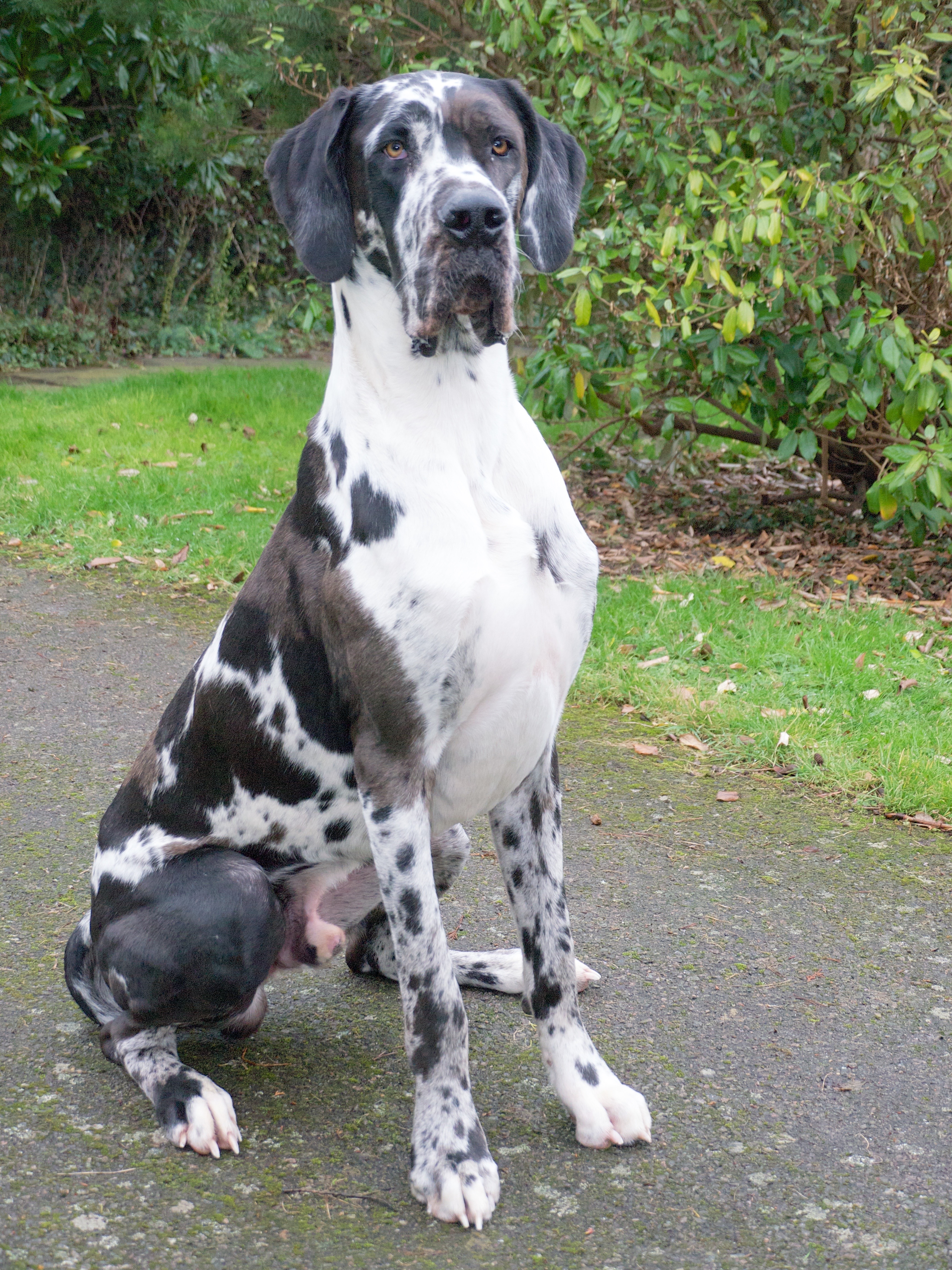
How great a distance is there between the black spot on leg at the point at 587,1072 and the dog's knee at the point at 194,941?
0.65 metres

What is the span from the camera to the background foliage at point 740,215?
538 centimetres

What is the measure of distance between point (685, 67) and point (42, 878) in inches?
200

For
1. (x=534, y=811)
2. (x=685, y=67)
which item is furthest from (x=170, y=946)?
(x=685, y=67)

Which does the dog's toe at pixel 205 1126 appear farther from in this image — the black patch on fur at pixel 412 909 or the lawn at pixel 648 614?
the lawn at pixel 648 614

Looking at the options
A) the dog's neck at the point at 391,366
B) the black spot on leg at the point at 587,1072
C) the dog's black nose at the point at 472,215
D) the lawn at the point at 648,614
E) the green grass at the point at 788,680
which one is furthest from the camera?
the lawn at the point at 648,614

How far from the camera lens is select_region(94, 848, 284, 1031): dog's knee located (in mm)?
2455

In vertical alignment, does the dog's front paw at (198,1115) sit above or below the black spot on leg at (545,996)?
below

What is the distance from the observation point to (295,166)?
99.4 inches

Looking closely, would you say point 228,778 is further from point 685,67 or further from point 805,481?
point 805,481

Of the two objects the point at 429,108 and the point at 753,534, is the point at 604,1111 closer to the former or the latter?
the point at 429,108

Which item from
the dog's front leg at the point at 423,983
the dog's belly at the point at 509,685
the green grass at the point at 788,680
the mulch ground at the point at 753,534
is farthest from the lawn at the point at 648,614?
the dog's front leg at the point at 423,983

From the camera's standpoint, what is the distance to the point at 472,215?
2.32 m

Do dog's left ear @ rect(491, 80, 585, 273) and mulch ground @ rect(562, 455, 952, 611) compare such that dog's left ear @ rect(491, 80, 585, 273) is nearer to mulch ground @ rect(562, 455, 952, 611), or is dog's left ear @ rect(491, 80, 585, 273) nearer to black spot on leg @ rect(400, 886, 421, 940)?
black spot on leg @ rect(400, 886, 421, 940)

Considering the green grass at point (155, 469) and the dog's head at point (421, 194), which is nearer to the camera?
the dog's head at point (421, 194)
